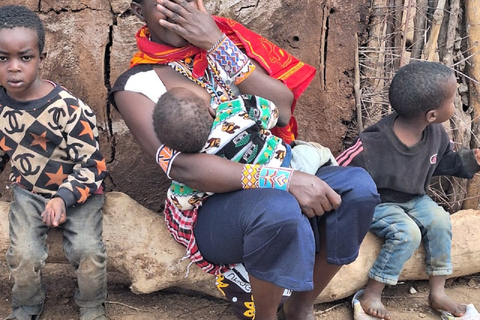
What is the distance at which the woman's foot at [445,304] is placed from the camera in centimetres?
Result: 286

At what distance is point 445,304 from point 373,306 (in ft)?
1.18

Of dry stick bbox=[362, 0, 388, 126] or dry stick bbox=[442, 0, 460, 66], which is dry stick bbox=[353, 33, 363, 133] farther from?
dry stick bbox=[442, 0, 460, 66]

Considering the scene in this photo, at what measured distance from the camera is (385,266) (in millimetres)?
2867

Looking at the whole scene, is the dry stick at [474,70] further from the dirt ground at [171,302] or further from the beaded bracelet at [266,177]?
the beaded bracelet at [266,177]

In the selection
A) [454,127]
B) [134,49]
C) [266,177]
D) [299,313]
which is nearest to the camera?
[266,177]

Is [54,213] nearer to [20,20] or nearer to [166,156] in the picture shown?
[166,156]

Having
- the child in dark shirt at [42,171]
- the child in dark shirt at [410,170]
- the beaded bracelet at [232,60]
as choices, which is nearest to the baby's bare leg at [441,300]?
the child in dark shirt at [410,170]

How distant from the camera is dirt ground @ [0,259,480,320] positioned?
2.90 metres

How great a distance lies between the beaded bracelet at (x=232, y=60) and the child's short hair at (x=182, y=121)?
271 millimetres

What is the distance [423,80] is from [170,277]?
1.45 meters

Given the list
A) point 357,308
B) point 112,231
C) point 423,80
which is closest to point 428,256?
point 357,308

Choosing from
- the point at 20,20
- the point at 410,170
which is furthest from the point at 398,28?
the point at 20,20

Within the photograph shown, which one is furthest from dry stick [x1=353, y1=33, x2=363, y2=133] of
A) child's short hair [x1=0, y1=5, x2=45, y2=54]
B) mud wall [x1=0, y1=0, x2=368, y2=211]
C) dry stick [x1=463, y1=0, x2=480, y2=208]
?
child's short hair [x1=0, y1=5, x2=45, y2=54]

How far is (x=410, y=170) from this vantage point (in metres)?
2.94
